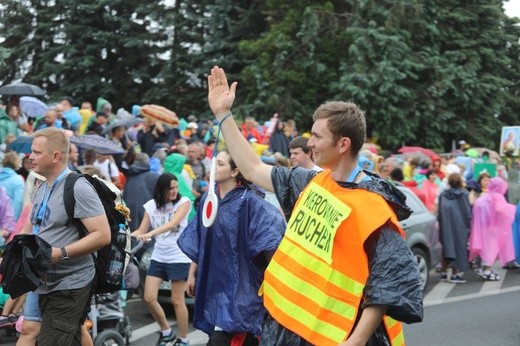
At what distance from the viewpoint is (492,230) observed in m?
14.3

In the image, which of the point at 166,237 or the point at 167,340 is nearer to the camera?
the point at 167,340

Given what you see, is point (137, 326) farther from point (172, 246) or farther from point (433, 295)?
point (433, 295)

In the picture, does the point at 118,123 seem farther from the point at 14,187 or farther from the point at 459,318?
the point at 459,318

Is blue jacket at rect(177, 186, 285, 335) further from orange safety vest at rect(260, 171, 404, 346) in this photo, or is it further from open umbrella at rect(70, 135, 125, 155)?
open umbrella at rect(70, 135, 125, 155)

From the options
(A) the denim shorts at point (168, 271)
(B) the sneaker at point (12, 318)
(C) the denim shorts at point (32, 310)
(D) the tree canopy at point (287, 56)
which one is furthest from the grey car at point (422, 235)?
(D) the tree canopy at point (287, 56)

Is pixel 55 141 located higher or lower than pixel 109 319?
higher

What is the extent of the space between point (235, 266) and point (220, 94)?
67.5 inches

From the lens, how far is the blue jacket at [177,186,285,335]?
552 centimetres

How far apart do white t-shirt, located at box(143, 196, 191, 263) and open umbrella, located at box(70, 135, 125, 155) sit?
3504 millimetres

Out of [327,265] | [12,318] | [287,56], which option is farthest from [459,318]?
[287,56]

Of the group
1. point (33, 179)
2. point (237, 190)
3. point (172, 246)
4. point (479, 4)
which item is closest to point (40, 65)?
point (479, 4)

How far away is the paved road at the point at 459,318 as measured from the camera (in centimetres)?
911

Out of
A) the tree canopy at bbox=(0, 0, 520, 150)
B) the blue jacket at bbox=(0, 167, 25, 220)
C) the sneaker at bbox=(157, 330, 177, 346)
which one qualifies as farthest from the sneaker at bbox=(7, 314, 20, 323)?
the tree canopy at bbox=(0, 0, 520, 150)

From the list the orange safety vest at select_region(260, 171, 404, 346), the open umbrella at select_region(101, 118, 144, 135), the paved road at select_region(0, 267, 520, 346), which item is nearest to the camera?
the orange safety vest at select_region(260, 171, 404, 346)
